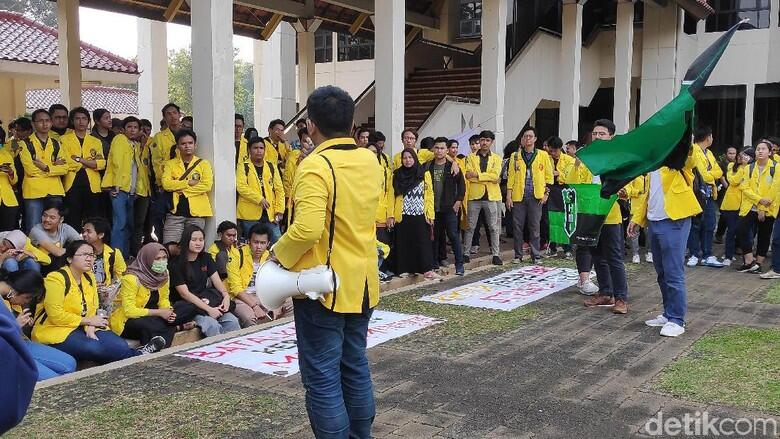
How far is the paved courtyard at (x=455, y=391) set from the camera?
13.9 ft

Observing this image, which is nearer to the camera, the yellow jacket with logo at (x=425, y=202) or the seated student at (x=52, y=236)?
the seated student at (x=52, y=236)

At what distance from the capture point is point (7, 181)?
25.7 ft

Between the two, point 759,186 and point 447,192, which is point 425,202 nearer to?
point 447,192

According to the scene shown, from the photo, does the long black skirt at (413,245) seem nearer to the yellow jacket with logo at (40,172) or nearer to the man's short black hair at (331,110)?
the yellow jacket with logo at (40,172)

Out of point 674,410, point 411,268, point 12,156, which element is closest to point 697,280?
point 411,268

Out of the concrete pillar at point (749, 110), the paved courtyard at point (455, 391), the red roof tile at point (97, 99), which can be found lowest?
the paved courtyard at point (455, 391)

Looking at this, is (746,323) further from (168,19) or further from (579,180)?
(168,19)

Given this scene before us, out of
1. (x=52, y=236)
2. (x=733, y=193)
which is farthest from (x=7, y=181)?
(x=733, y=193)

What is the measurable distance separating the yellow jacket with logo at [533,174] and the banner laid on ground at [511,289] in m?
1.13

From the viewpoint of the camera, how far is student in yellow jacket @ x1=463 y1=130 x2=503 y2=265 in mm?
10242

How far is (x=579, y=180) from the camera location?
757 cm

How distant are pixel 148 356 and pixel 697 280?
284 inches

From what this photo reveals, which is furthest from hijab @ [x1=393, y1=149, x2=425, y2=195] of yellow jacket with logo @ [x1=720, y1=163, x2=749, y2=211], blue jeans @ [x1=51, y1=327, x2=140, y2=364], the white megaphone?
the white megaphone

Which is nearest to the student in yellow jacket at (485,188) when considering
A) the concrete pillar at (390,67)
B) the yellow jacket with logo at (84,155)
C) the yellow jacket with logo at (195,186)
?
the concrete pillar at (390,67)
